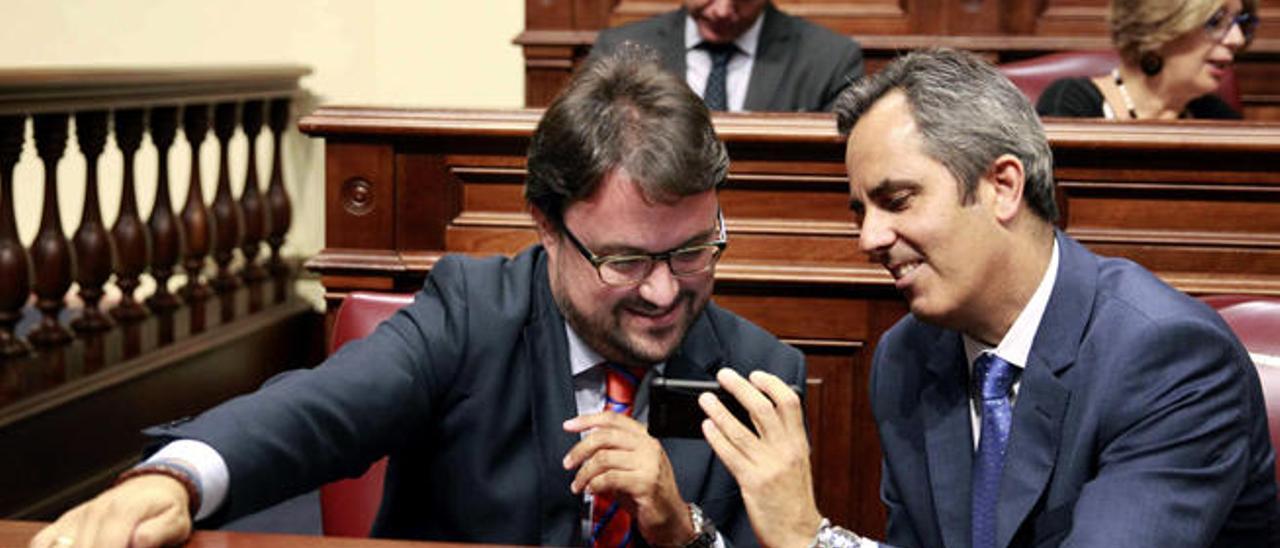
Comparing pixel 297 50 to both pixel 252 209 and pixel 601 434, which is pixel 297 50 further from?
pixel 601 434

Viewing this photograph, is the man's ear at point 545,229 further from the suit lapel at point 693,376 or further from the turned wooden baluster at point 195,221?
the turned wooden baluster at point 195,221

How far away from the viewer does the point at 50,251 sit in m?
4.21

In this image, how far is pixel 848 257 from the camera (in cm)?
288

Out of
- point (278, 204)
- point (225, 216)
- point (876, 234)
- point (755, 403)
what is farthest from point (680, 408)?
point (278, 204)

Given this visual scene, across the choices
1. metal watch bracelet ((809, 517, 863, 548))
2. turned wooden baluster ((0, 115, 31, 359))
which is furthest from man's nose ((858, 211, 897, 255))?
turned wooden baluster ((0, 115, 31, 359))

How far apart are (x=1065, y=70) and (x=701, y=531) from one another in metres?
2.57

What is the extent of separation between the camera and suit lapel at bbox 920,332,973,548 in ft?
6.40

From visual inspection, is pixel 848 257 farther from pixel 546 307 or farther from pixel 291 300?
pixel 291 300

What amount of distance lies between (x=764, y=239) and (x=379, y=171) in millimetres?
668

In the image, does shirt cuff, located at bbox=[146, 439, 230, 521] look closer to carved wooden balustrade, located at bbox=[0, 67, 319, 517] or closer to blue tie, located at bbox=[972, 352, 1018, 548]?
blue tie, located at bbox=[972, 352, 1018, 548]

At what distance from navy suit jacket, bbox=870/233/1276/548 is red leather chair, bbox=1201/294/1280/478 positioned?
10 centimetres

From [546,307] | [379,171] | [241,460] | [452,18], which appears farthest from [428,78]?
[241,460]

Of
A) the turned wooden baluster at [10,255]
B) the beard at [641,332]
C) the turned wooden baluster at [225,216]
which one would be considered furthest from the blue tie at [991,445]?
the turned wooden baluster at [225,216]

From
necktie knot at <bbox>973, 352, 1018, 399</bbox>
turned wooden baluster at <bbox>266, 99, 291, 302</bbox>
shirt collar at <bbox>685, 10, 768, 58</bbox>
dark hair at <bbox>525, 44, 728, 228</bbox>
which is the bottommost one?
turned wooden baluster at <bbox>266, 99, 291, 302</bbox>
